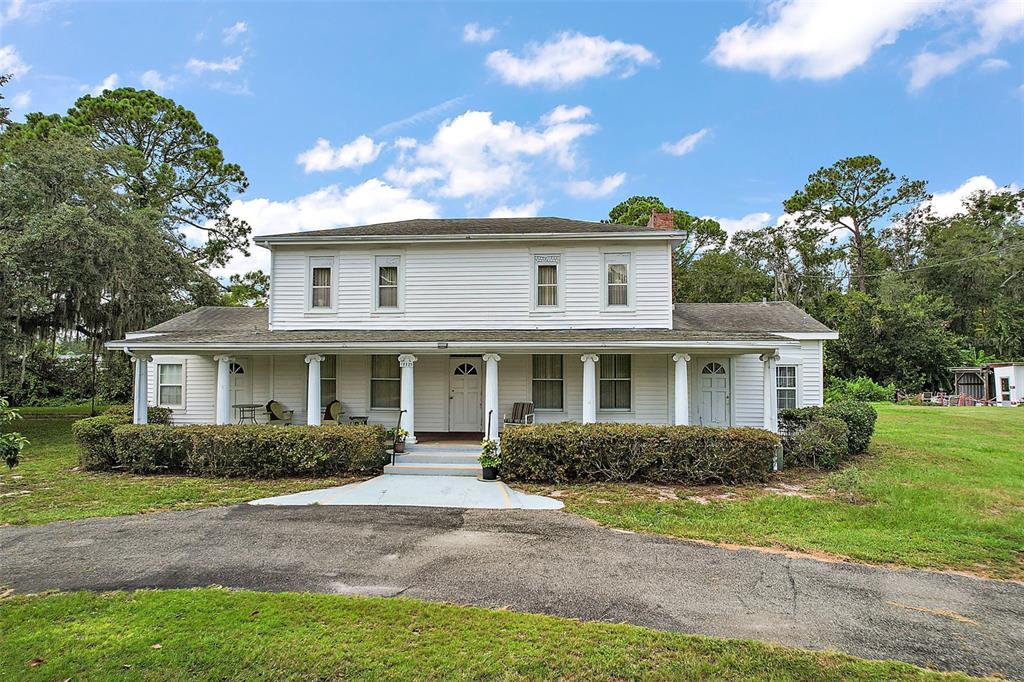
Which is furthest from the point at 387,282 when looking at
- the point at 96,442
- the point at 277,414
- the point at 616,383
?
the point at 96,442

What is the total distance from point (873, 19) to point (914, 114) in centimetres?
959

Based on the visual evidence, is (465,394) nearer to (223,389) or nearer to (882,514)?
(223,389)

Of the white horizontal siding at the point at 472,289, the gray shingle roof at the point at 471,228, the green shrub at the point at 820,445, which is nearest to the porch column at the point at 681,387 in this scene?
the white horizontal siding at the point at 472,289

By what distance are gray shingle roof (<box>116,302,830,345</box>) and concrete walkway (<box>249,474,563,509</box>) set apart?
11.0 ft

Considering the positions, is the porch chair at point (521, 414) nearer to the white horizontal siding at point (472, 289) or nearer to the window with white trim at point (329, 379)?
the white horizontal siding at point (472, 289)

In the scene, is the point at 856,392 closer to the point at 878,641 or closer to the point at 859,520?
the point at 859,520

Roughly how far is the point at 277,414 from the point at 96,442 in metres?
3.59

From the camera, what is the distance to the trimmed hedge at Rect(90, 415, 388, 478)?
9.86 meters

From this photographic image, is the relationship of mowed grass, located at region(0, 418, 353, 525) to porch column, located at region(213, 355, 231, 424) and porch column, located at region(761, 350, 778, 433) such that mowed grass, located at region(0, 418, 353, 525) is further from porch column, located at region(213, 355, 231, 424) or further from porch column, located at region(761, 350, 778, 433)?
porch column, located at region(761, 350, 778, 433)

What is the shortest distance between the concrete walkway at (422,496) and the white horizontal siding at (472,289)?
4.85 metres

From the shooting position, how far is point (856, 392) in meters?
25.7

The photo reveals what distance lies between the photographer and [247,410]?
45.7 ft

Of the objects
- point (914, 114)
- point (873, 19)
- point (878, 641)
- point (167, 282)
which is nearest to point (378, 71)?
point (167, 282)

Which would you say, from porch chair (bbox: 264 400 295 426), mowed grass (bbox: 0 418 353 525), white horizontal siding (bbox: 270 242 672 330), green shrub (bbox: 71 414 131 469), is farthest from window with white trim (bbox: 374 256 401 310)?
green shrub (bbox: 71 414 131 469)
